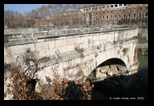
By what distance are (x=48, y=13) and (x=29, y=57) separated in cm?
6841

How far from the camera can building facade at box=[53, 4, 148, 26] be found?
51.8 metres

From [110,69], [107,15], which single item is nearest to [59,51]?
[110,69]

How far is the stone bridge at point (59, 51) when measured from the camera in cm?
851

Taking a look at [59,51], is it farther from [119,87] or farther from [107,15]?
[107,15]

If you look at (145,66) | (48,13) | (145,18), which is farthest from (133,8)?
(48,13)

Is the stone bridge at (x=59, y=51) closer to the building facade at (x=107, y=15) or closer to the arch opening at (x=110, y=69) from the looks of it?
the arch opening at (x=110, y=69)

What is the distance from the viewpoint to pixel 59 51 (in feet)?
34.9

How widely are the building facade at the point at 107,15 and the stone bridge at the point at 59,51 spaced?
37965 millimetres

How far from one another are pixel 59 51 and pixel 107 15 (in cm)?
5497

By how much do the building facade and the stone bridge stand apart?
38.0 metres

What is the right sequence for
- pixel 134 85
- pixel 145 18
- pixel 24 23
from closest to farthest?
pixel 134 85 < pixel 145 18 < pixel 24 23

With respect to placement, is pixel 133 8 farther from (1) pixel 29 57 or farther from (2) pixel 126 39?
(1) pixel 29 57

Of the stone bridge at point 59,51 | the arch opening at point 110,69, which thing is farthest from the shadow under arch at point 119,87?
the stone bridge at point 59,51

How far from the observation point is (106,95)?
64.5ft
